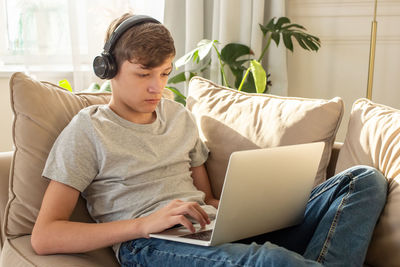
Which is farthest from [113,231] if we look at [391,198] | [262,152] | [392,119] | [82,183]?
[392,119]

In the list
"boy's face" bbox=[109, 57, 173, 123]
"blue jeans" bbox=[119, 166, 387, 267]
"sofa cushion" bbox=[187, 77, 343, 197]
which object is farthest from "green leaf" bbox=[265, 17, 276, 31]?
"blue jeans" bbox=[119, 166, 387, 267]

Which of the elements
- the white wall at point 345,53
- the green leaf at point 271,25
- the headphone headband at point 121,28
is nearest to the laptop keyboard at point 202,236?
the headphone headband at point 121,28

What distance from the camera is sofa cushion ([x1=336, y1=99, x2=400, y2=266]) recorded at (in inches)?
49.0

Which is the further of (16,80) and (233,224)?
(16,80)

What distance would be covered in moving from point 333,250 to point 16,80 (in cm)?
91

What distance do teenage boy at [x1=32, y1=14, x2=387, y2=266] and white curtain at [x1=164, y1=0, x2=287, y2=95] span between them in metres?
1.44

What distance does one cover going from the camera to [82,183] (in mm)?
1241

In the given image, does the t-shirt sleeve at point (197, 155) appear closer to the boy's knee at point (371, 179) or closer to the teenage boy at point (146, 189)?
the teenage boy at point (146, 189)

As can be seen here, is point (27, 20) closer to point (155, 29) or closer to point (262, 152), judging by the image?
point (155, 29)

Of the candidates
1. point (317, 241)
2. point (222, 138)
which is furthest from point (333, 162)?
point (317, 241)

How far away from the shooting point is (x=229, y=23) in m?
2.87

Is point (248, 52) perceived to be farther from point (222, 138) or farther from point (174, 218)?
point (174, 218)

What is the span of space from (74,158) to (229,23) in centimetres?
182

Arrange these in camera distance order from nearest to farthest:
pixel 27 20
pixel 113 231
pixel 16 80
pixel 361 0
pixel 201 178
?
pixel 113 231 < pixel 16 80 < pixel 201 178 < pixel 27 20 < pixel 361 0
